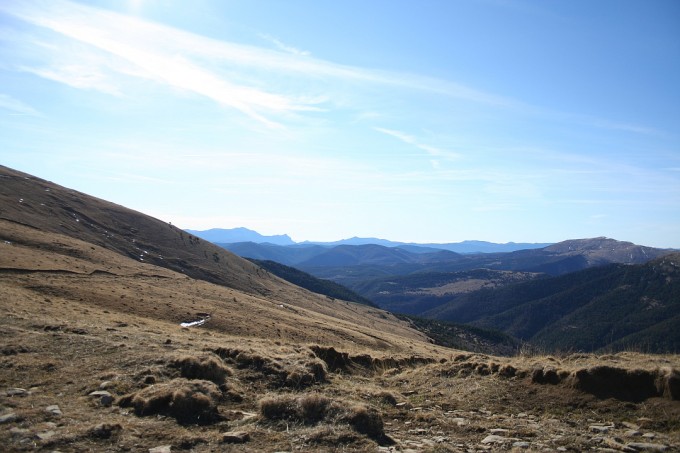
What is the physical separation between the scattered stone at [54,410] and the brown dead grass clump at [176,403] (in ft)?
4.65

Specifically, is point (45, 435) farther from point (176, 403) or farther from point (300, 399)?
point (300, 399)

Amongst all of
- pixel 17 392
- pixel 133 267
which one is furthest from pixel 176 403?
pixel 133 267

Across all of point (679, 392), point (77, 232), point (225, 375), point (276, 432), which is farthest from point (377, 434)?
point (77, 232)

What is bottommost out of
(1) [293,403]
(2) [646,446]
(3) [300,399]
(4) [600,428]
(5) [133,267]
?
(5) [133,267]

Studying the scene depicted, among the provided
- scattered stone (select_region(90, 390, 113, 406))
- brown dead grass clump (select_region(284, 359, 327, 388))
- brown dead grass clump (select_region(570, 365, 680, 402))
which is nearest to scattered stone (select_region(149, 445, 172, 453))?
scattered stone (select_region(90, 390, 113, 406))

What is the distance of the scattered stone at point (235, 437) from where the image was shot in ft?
31.8

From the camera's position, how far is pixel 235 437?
9.80m

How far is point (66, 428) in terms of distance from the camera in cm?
957

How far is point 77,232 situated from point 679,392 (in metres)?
89.3

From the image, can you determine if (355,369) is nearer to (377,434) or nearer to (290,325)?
(377,434)

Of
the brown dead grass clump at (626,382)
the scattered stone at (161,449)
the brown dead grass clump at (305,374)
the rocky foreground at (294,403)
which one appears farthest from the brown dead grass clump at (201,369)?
the brown dead grass clump at (626,382)

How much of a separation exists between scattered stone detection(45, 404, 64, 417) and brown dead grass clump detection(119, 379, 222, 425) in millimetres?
1418

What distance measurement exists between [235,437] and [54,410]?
4747mm

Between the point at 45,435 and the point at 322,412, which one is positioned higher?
the point at 322,412
